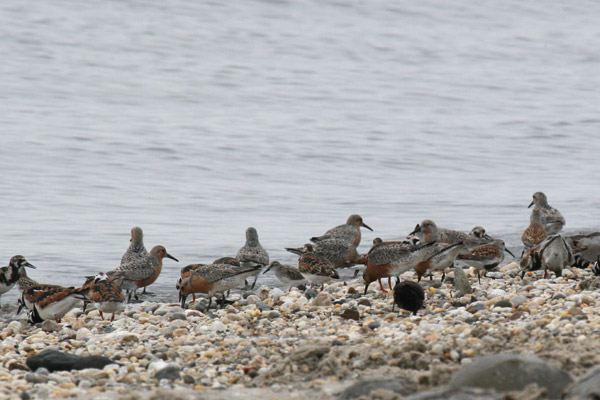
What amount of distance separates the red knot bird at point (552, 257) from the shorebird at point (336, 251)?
225 cm

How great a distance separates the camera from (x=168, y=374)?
25.2ft

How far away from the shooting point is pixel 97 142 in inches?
838

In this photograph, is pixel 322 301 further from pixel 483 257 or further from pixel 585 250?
pixel 585 250

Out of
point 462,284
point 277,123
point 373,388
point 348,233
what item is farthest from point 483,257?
point 277,123

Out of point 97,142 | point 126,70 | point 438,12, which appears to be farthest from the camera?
point 438,12

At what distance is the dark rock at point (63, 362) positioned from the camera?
7938 millimetres

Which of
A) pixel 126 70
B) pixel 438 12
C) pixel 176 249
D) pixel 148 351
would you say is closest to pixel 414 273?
pixel 176 249

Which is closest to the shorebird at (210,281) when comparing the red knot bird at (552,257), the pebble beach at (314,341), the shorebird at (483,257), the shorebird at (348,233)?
the pebble beach at (314,341)

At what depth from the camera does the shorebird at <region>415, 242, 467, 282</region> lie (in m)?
11.2

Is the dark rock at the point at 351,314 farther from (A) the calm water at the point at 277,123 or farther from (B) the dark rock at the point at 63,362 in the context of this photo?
(A) the calm water at the point at 277,123

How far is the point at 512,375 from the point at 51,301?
555 cm

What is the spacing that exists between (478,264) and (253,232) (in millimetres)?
2920

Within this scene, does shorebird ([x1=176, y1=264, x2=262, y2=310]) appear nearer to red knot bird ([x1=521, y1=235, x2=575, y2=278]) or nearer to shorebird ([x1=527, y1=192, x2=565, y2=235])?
red knot bird ([x1=521, y1=235, x2=575, y2=278])

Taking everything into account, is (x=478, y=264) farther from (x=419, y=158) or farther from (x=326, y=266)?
(x=419, y=158)
